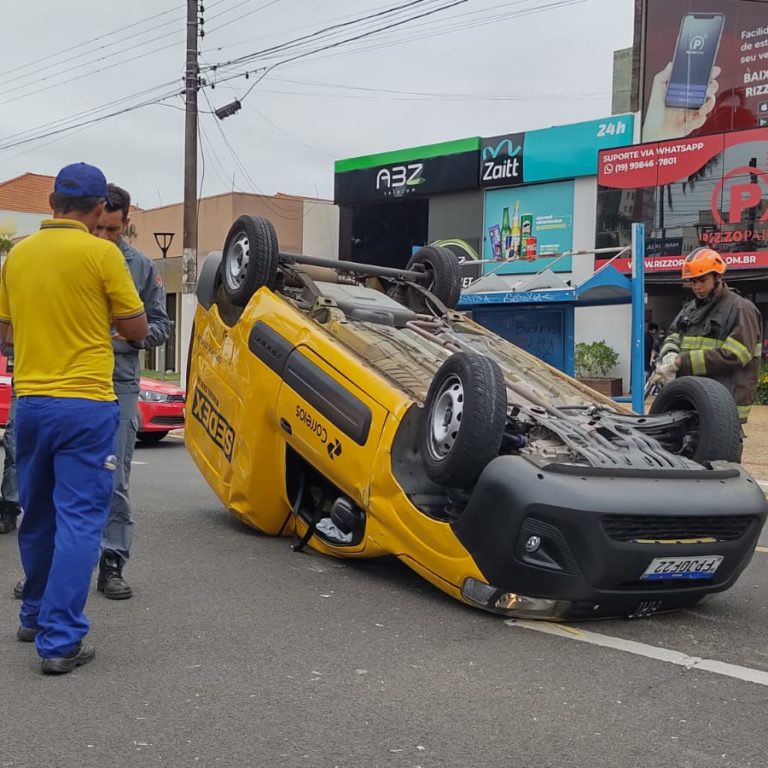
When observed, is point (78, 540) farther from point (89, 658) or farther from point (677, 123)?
point (677, 123)

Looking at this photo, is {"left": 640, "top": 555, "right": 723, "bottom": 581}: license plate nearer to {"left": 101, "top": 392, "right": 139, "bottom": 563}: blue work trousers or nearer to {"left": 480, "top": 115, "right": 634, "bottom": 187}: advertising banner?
{"left": 101, "top": 392, "right": 139, "bottom": 563}: blue work trousers

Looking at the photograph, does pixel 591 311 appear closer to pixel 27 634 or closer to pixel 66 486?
pixel 27 634

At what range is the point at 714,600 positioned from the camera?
4.94m

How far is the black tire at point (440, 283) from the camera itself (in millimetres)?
6723

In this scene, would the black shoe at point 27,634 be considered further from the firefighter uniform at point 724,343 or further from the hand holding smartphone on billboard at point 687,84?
the hand holding smartphone on billboard at point 687,84

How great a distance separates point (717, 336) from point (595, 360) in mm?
16369

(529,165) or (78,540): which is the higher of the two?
(529,165)

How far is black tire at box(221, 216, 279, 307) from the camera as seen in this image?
5.93 meters

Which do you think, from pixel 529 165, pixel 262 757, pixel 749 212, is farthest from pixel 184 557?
pixel 529 165

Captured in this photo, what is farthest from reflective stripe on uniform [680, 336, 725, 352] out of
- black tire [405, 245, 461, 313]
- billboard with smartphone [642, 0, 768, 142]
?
billboard with smartphone [642, 0, 768, 142]

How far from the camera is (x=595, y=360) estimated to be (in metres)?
22.3

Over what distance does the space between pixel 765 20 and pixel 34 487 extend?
2285 cm

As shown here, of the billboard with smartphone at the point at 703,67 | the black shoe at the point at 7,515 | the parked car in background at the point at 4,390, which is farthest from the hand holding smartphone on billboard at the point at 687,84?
the black shoe at the point at 7,515

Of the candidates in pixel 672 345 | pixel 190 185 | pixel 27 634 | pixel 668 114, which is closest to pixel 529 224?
pixel 668 114
